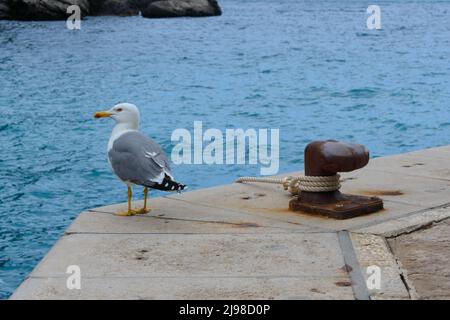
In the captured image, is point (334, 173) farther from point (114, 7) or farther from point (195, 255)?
point (114, 7)

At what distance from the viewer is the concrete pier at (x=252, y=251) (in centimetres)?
350

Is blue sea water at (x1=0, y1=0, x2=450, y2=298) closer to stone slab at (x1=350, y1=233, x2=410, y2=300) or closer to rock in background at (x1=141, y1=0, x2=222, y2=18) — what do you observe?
stone slab at (x1=350, y1=233, x2=410, y2=300)

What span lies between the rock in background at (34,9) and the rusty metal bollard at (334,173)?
4670 centimetres

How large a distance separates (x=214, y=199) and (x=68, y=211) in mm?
4995

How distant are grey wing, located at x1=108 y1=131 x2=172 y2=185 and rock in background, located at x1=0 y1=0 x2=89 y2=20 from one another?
46.3 metres

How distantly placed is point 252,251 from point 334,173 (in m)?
1.06

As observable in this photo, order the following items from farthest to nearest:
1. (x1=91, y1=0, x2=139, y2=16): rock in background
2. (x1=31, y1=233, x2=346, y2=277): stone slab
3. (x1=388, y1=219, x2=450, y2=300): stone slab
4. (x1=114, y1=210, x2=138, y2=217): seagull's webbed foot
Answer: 1. (x1=91, y1=0, x2=139, y2=16): rock in background
2. (x1=114, y1=210, x2=138, y2=217): seagull's webbed foot
3. (x1=31, y1=233, x2=346, y2=277): stone slab
4. (x1=388, y1=219, x2=450, y2=300): stone slab

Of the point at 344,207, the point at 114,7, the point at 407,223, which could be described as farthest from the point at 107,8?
the point at 407,223

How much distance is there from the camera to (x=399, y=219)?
468 cm

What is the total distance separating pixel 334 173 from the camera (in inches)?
195

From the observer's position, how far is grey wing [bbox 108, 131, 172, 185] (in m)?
4.89

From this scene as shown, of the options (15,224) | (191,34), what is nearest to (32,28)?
(191,34)

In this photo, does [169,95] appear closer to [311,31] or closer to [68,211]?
[68,211]

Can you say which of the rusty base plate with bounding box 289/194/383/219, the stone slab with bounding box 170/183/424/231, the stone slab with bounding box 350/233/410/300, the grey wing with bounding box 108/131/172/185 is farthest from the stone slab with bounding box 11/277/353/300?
the grey wing with bounding box 108/131/172/185
